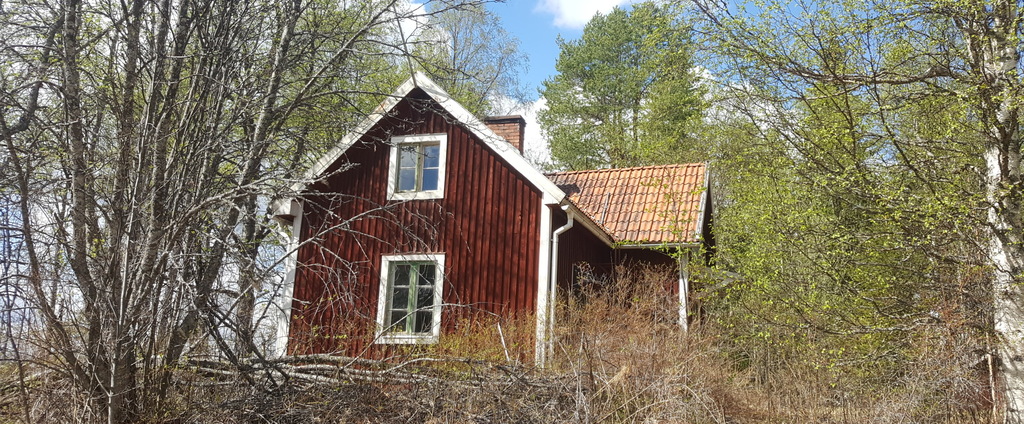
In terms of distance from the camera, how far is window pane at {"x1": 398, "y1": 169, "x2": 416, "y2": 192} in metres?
12.3

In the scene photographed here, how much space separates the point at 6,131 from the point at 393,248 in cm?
596

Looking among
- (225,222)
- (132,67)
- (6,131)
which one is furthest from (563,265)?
(6,131)

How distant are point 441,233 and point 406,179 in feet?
4.00

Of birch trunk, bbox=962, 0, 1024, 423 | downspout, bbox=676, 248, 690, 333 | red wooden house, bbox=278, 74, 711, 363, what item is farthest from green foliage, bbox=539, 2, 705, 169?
birch trunk, bbox=962, 0, 1024, 423

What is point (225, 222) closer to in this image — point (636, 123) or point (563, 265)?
point (563, 265)

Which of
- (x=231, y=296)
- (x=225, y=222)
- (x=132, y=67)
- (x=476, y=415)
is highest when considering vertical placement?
(x=132, y=67)

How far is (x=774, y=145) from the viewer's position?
34.4 ft

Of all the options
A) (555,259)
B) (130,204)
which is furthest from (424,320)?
(130,204)

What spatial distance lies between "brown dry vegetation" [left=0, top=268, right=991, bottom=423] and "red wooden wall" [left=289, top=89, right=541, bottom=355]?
234cm

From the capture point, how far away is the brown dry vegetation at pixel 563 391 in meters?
6.87

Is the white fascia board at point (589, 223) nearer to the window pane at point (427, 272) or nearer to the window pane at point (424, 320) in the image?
the window pane at point (427, 272)

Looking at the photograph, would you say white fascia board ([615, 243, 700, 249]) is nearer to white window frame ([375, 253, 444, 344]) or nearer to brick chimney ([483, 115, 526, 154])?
brick chimney ([483, 115, 526, 154])

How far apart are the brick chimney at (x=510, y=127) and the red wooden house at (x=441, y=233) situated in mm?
1996

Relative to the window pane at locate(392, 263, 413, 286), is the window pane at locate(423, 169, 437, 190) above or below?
above
